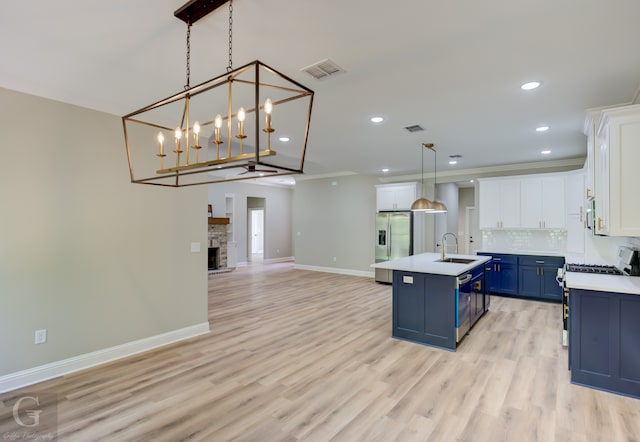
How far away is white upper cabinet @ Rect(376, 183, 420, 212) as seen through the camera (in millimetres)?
7790

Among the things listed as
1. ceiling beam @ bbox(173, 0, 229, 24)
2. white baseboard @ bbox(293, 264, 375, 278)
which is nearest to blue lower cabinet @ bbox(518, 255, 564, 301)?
white baseboard @ bbox(293, 264, 375, 278)

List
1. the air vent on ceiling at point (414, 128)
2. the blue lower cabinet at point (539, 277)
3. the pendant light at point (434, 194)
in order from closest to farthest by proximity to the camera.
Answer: the air vent on ceiling at point (414, 128)
the pendant light at point (434, 194)
the blue lower cabinet at point (539, 277)

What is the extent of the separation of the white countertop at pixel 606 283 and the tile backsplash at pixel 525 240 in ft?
10.9

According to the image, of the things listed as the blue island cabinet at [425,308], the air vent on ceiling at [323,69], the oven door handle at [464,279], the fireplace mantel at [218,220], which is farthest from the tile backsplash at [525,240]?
the fireplace mantel at [218,220]

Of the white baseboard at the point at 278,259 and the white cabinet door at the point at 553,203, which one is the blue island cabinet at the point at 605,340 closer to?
the white cabinet door at the point at 553,203

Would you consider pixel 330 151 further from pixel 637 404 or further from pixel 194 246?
pixel 637 404

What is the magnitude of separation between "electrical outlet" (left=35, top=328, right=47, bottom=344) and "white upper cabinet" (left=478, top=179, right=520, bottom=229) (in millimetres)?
7231

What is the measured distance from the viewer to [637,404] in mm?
2693

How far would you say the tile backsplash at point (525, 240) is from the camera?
20.7 ft

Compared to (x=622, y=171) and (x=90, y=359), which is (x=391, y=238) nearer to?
(x=622, y=171)

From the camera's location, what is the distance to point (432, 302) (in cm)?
390

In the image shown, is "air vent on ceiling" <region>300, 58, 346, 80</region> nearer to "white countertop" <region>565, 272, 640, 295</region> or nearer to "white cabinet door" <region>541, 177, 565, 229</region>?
"white countertop" <region>565, 272, 640, 295</region>

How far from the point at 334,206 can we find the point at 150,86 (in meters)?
6.76

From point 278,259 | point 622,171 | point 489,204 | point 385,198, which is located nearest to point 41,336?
point 622,171
